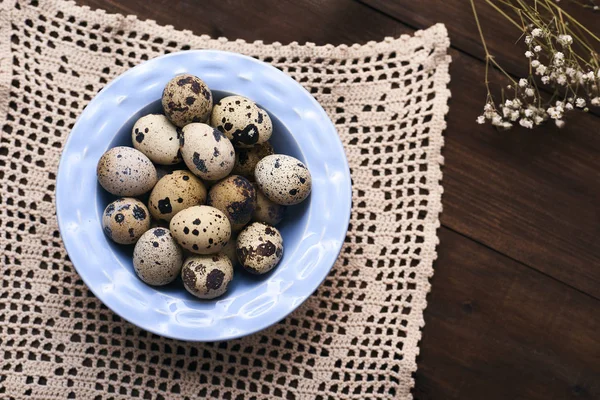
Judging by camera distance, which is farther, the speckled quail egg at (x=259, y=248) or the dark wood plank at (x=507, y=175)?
the dark wood plank at (x=507, y=175)

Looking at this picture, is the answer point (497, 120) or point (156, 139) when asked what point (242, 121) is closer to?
point (156, 139)

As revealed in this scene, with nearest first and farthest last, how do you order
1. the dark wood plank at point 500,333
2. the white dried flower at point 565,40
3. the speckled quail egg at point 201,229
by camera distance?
the speckled quail egg at point 201,229 → the white dried flower at point 565,40 → the dark wood plank at point 500,333

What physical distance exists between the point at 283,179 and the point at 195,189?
0.36 ft

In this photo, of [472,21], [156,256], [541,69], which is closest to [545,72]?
[541,69]

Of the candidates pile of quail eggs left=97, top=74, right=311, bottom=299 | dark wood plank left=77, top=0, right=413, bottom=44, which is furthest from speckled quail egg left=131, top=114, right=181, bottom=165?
dark wood plank left=77, top=0, right=413, bottom=44

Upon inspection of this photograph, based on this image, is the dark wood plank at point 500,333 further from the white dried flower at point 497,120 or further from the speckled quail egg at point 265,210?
the speckled quail egg at point 265,210

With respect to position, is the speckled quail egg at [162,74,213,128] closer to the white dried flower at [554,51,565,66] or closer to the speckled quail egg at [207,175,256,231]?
the speckled quail egg at [207,175,256,231]

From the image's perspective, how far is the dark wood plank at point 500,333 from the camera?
0.93 metres

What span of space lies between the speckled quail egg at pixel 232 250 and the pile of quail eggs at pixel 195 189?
1 cm

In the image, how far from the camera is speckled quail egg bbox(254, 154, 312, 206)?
29.2 inches

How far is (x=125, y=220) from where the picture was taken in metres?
0.73

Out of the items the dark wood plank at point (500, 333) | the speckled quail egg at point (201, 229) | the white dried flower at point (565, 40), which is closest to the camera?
the speckled quail egg at point (201, 229)

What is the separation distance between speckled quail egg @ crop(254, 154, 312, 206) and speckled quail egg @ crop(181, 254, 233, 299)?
0.11 metres

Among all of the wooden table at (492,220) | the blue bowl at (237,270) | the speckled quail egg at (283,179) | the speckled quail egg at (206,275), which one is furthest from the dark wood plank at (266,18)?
the speckled quail egg at (206,275)
